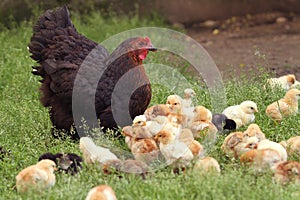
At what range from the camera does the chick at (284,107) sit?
194 inches

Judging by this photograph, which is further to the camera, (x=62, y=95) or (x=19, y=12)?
(x=19, y=12)

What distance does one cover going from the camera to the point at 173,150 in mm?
4016

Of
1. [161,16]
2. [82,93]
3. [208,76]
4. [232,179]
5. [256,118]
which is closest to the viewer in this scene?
[232,179]

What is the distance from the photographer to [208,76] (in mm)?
6352

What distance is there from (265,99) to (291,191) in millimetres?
1889

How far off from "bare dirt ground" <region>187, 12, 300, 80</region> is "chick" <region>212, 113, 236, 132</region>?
1.94 metres

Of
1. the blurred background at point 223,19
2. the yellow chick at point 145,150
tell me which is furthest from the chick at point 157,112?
the blurred background at point 223,19

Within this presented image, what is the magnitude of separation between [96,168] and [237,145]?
0.88m

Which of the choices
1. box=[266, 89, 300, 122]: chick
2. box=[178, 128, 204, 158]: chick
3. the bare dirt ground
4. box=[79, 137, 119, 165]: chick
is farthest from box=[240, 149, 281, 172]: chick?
the bare dirt ground

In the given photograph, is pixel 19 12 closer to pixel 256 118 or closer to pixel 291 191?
pixel 256 118

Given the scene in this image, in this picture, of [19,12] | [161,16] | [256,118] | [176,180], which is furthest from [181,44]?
[176,180]

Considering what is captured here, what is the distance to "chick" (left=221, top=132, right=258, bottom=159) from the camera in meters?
4.12

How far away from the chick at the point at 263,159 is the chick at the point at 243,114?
3.28 feet

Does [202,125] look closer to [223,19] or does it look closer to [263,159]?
[263,159]
